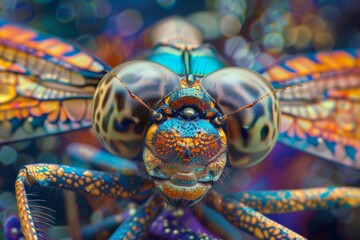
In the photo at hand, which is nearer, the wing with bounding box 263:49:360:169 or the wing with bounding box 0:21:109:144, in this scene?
the wing with bounding box 0:21:109:144

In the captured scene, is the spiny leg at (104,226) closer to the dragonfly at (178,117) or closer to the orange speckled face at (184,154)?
the dragonfly at (178,117)

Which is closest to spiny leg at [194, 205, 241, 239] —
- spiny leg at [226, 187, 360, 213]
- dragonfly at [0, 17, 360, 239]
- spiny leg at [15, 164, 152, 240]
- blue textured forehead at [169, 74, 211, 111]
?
dragonfly at [0, 17, 360, 239]

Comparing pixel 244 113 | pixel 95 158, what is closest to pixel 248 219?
pixel 244 113

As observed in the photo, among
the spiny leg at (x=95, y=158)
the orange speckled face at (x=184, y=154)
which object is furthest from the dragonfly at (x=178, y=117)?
the spiny leg at (x=95, y=158)

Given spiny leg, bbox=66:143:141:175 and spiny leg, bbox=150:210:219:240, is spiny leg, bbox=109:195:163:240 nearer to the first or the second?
spiny leg, bbox=150:210:219:240

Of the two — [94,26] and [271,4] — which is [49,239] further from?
[271,4]

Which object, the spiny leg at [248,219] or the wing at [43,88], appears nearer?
the spiny leg at [248,219]

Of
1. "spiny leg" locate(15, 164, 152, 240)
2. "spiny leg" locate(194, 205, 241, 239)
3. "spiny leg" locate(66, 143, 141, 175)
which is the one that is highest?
"spiny leg" locate(15, 164, 152, 240)
